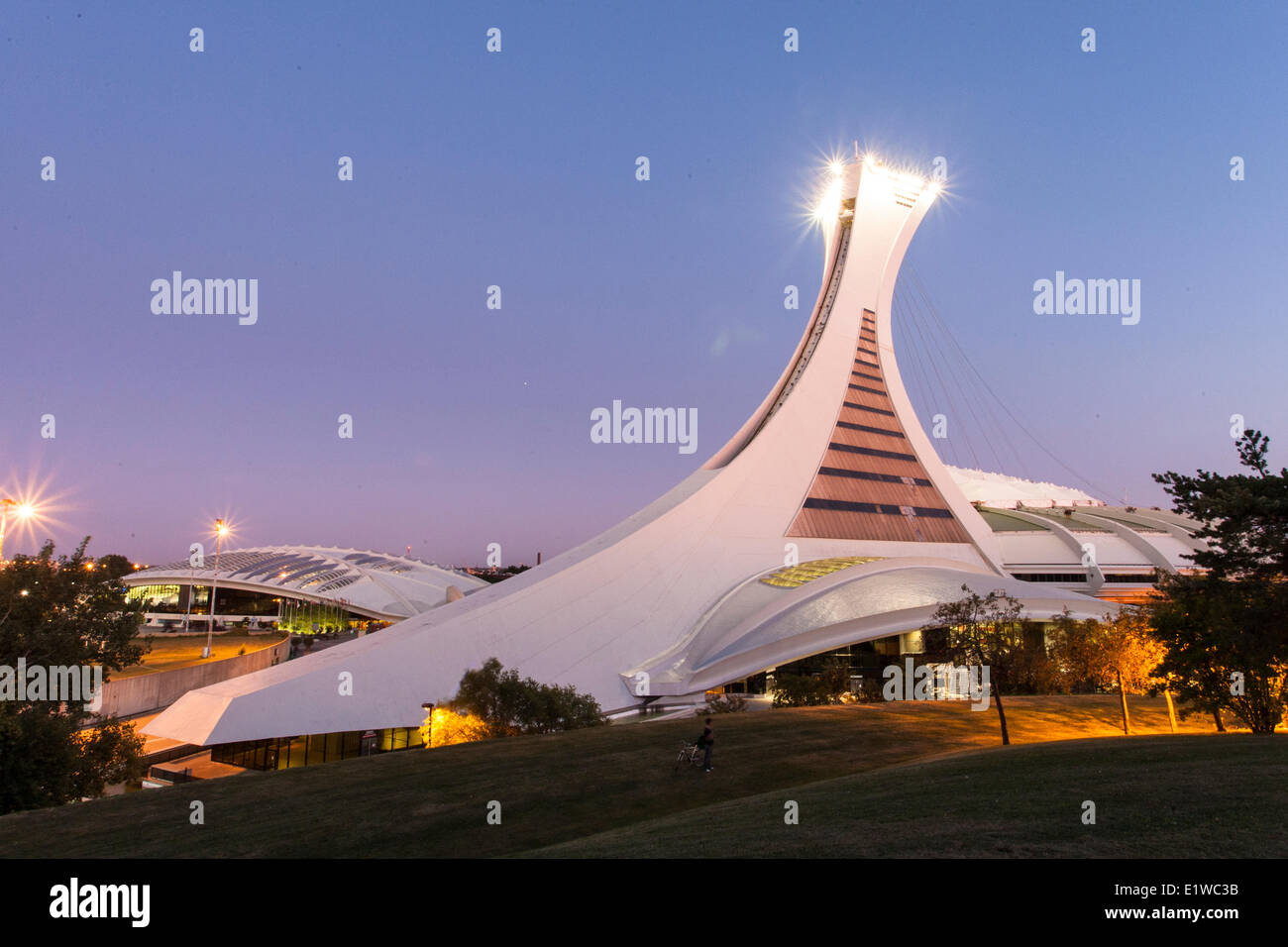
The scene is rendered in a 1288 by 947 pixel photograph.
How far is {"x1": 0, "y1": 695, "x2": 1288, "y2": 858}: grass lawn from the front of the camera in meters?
8.67

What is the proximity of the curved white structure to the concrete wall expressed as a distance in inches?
326

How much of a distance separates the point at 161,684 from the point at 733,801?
31.8m

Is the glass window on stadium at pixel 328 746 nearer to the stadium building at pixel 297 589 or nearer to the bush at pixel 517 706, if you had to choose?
the bush at pixel 517 706

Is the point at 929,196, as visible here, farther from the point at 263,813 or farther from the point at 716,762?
the point at 263,813

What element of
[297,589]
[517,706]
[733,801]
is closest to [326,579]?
[297,589]

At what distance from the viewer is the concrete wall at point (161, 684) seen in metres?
30.0

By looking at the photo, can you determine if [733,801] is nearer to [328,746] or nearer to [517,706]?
[517,706]

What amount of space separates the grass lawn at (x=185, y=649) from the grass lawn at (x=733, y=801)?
20.1 metres

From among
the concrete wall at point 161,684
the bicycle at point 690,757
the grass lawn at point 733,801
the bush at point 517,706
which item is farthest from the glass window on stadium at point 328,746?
the bicycle at point 690,757

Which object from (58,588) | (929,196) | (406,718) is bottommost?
(406,718)
